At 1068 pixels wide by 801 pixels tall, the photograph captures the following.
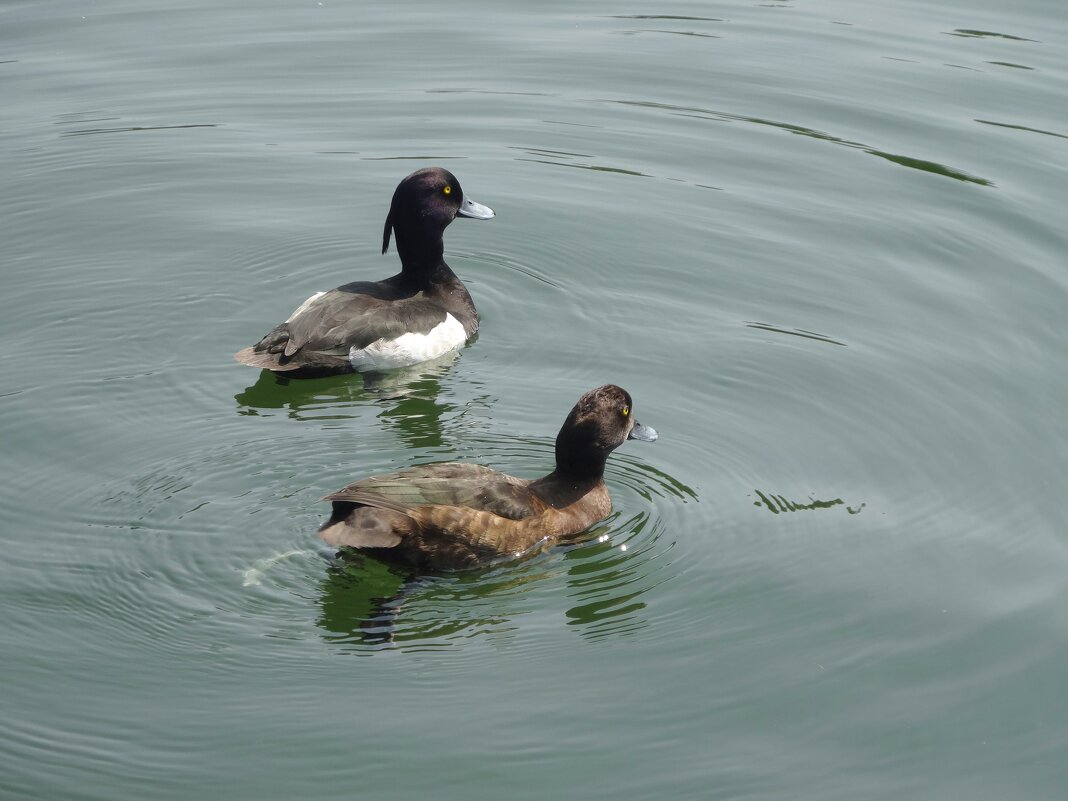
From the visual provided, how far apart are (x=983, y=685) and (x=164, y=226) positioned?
823cm

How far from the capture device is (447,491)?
7.71 meters

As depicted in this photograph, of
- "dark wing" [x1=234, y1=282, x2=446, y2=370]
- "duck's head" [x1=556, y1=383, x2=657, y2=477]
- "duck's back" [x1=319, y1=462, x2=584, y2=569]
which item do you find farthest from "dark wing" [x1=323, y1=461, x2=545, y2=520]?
"dark wing" [x1=234, y1=282, x2=446, y2=370]

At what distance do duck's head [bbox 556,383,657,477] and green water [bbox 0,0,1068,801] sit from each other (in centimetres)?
39

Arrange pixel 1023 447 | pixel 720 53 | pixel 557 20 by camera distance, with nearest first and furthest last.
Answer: pixel 1023 447
pixel 720 53
pixel 557 20

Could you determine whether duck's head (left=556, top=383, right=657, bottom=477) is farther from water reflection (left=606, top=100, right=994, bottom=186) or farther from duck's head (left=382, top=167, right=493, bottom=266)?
water reflection (left=606, top=100, right=994, bottom=186)

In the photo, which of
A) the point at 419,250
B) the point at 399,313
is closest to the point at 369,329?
the point at 399,313

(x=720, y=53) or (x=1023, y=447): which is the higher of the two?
(x=720, y=53)

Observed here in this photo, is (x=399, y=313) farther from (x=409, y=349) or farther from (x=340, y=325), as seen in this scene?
(x=340, y=325)

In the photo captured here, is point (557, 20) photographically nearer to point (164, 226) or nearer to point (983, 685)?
point (164, 226)

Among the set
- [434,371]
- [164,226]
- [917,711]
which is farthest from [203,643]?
[164,226]

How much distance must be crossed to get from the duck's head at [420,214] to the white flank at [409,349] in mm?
774

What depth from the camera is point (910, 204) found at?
12.8 m

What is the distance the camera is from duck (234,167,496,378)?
33.4ft

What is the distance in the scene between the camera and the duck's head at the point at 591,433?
8.17 m
